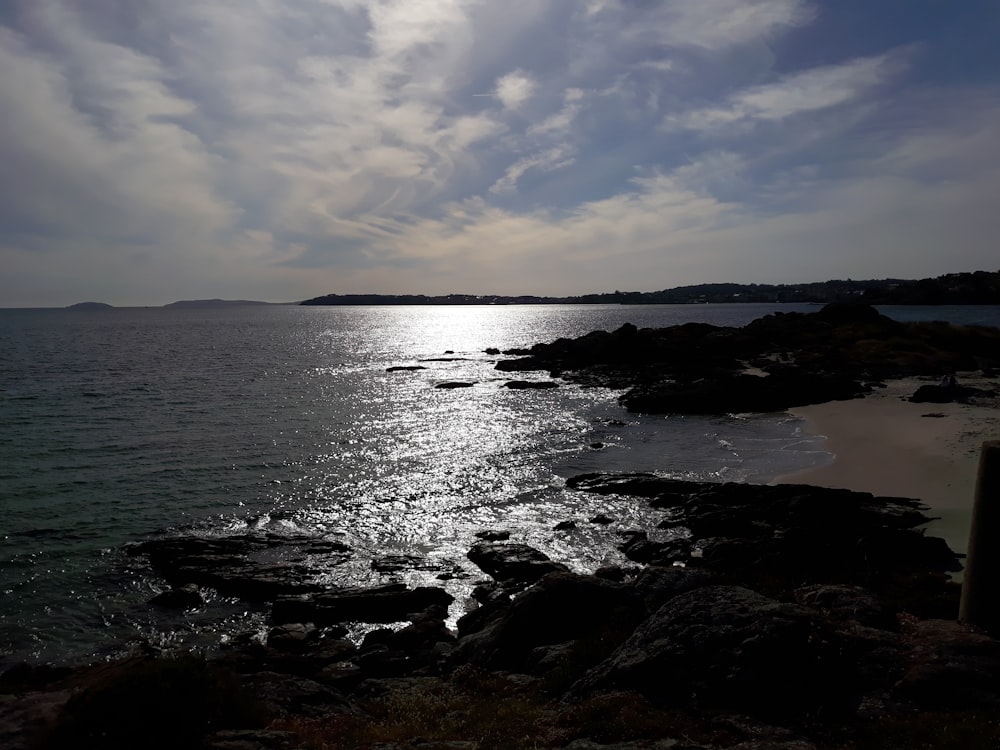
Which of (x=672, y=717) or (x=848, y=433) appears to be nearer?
(x=672, y=717)

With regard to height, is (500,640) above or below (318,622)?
above

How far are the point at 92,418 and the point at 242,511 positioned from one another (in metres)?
27.4

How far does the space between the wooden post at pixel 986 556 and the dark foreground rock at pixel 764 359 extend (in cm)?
4087

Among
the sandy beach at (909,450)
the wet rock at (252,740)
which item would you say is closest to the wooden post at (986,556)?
the sandy beach at (909,450)

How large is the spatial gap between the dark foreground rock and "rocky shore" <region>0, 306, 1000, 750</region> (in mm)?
27506

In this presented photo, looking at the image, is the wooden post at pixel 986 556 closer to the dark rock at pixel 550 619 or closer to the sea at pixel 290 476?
the dark rock at pixel 550 619

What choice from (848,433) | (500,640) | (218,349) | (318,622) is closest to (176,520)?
(318,622)

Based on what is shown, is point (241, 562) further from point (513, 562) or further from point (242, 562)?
point (513, 562)

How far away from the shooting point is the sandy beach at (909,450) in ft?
82.6

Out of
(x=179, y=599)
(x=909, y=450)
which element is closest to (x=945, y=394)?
(x=909, y=450)

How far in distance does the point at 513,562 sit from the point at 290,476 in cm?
1667

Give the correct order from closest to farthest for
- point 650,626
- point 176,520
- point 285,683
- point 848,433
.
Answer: point 650,626 → point 285,683 → point 176,520 → point 848,433

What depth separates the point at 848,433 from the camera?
40.1m

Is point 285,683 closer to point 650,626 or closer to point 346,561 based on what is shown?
point 650,626
